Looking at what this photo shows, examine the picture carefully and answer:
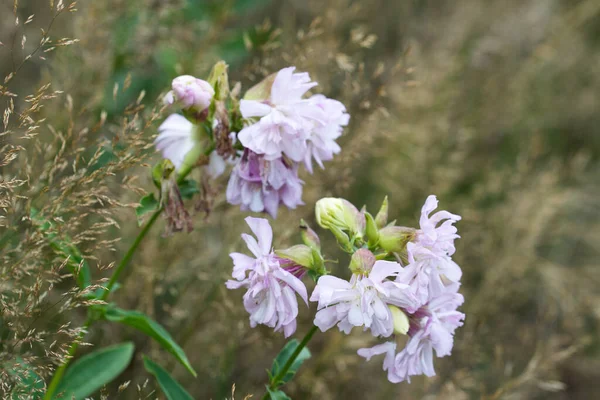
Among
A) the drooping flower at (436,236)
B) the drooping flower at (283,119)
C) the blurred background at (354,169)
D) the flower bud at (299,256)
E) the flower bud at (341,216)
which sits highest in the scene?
the drooping flower at (283,119)

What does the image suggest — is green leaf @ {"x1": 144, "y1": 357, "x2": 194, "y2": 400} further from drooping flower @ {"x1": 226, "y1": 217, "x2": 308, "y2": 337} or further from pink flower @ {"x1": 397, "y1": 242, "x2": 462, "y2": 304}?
pink flower @ {"x1": 397, "y1": 242, "x2": 462, "y2": 304}

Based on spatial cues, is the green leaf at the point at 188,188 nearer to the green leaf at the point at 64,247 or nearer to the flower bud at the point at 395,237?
the green leaf at the point at 64,247

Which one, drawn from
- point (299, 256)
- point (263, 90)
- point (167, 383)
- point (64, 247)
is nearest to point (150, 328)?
point (167, 383)

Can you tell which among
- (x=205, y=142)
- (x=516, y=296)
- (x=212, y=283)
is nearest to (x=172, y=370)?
(x=212, y=283)

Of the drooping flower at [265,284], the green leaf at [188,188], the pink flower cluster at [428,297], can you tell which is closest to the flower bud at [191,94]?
the green leaf at [188,188]

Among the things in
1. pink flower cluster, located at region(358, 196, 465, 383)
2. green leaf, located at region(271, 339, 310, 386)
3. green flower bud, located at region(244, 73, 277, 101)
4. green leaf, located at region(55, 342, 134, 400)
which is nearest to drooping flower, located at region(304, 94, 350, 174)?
green flower bud, located at region(244, 73, 277, 101)

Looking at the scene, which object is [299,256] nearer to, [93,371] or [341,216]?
[341,216]
